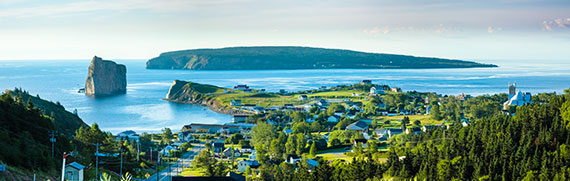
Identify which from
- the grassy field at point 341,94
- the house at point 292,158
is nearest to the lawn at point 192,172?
the house at point 292,158

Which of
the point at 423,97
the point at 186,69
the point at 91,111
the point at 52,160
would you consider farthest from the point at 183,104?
the point at 186,69

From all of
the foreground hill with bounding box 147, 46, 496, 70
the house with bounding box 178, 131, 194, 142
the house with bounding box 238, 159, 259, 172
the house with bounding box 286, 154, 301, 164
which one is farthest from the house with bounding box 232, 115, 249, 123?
the foreground hill with bounding box 147, 46, 496, 70

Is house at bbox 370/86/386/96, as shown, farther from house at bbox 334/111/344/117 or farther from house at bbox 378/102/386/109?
house at bbox 334/111/344/117

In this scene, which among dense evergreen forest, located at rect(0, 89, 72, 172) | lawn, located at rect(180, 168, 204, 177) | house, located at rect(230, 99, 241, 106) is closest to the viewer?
dense evergreen forest, located at rect(0, 89, 72, 172)

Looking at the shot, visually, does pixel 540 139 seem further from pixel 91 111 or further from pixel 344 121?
pixel 91 111

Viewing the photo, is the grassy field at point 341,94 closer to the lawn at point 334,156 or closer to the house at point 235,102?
the house at point 235,102

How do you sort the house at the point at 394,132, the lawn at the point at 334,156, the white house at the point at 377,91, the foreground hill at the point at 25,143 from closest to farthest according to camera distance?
the foreground hill at the point at 25,143 → the lawn at the point at 334,156 → the house at the point at 394,132 → the white house at the point at 377,91
